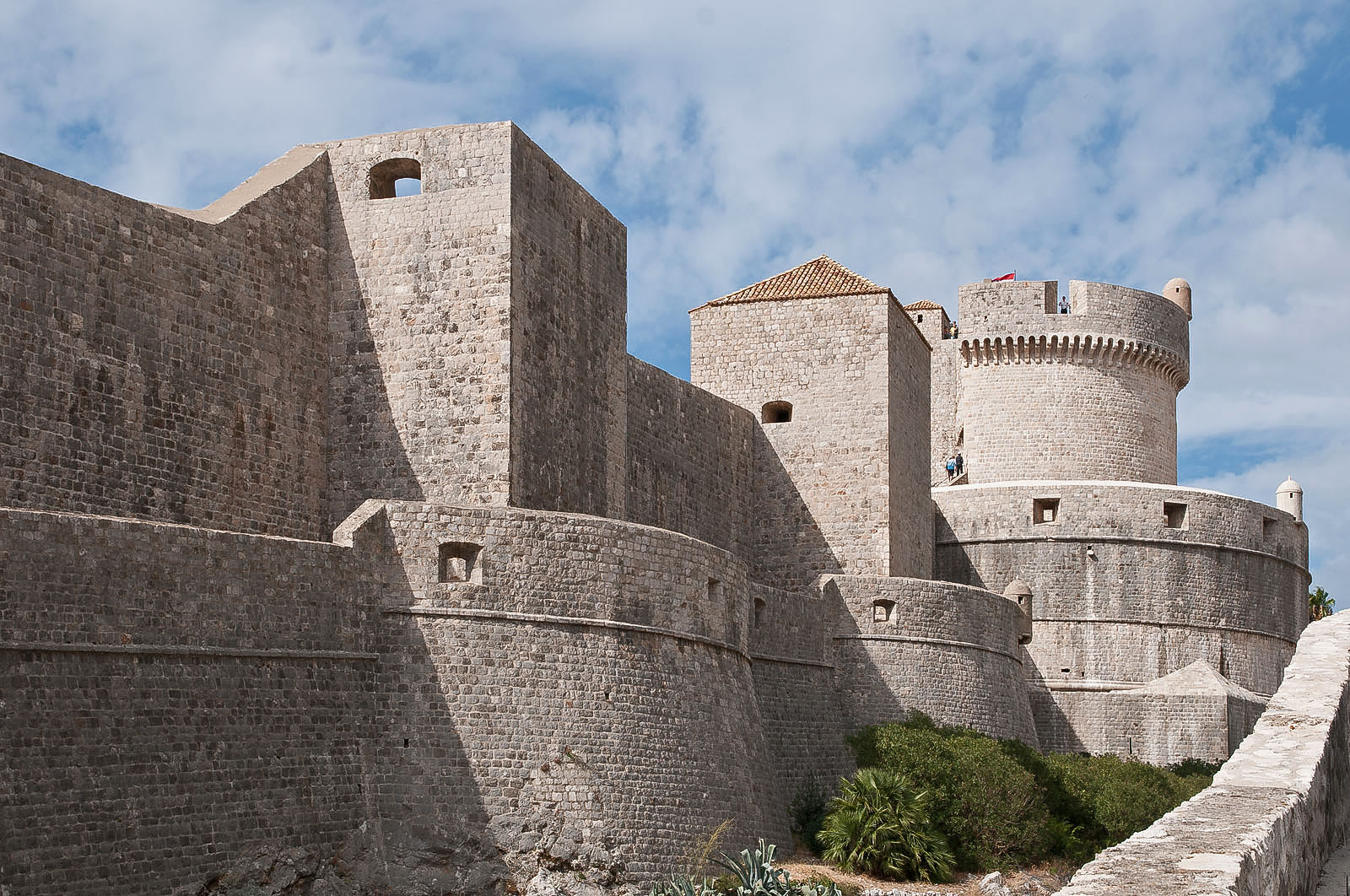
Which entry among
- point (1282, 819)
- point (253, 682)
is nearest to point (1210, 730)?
point (253, 682)

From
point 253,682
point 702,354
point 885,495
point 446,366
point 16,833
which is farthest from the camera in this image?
point 702,354

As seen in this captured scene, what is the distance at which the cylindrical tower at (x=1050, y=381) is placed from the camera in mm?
37219

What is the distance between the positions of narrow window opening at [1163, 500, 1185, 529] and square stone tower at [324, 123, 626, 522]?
Result: 1603 cm

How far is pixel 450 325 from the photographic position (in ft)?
63.0

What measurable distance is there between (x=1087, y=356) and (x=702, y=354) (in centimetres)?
1200

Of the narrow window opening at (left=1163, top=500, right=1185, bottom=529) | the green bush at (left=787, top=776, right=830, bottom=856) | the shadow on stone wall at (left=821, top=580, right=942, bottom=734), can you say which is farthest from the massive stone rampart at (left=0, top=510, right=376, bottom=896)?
the narrow window opening at (left=1163, top=500, right=1185, bottom=529)

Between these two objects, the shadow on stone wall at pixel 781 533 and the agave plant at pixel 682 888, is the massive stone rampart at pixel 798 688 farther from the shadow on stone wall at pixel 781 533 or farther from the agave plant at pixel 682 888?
the agave plant at pixel 682 888

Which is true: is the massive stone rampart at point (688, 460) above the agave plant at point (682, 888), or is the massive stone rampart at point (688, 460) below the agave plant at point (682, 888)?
above

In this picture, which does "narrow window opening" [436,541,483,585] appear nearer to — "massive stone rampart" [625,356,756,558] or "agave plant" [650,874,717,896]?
"agave plant" [650,874,717,896]

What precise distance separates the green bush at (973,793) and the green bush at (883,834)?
28.2 inches

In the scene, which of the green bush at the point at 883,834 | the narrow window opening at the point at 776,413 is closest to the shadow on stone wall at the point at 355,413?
the green bush at the point at 883,834

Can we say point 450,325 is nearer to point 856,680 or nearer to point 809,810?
point 809,810

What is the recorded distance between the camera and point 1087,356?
123 feet

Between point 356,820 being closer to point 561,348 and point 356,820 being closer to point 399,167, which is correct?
point 561,348
